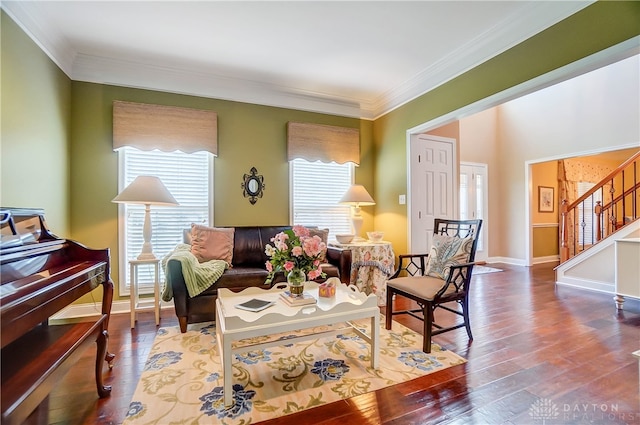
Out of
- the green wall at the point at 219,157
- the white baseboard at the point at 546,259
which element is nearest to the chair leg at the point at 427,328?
the green wall at the point at 219,157

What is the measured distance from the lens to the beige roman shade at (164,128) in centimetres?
320

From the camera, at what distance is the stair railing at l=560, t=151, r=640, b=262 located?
4.28 meters

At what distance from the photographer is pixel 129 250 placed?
3.32m

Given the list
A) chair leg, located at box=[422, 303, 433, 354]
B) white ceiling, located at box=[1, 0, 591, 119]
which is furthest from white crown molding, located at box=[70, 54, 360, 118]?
chair leg, located at box=[422, 303, 433, 354]

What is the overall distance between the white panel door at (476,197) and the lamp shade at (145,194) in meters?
5.62

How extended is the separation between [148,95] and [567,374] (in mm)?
4646

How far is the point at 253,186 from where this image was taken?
3.81 meters

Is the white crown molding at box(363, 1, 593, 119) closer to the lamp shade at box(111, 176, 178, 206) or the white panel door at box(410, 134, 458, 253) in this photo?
the white panel door at box(410, 134, 458, 253)

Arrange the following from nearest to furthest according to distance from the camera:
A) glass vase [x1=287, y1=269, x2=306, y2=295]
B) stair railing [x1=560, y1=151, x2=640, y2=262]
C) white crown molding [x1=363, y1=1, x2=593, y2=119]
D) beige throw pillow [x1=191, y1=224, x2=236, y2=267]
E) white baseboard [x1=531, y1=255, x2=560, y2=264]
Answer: glass vase [x1=287, y1=269, x2=306, y2=295], white crown molding [x1=363, y1=1, x2=593, y2=119], beige throw pillow [x1=191, y1=224, x2=236, y2=267], stair railing [x1=560, y1=151, x2=640, y2=262], white baseboard [x1=531, y1=255, x2=560, y2=264]

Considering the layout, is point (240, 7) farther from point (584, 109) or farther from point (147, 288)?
point (584, 109)

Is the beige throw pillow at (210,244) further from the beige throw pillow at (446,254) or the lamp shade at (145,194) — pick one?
the beige throw pillow at (446,254)

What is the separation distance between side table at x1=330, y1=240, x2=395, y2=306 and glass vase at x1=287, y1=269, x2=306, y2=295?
1417 millimetres

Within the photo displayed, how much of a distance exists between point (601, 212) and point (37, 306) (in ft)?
22.4

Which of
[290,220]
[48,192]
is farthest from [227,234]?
[48,192]
